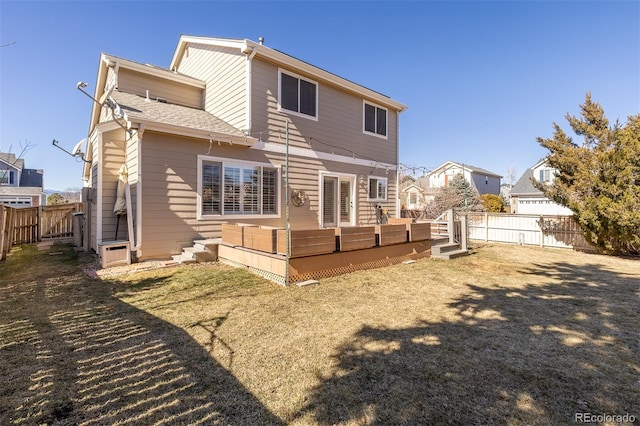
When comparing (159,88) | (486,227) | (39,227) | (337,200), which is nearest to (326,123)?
(337,200)

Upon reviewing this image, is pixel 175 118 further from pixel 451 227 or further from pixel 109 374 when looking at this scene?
pixel 451 227

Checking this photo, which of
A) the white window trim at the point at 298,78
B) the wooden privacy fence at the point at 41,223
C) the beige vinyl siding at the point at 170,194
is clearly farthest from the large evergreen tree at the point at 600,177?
the wooden privacy fence at the point at 41,223

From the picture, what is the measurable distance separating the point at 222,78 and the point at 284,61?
2.16m

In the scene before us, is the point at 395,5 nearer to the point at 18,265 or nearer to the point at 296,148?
the point at 296,148

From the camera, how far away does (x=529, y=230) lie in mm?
12273

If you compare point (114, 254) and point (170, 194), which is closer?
point (114, 254)

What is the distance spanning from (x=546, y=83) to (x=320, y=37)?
1132cm

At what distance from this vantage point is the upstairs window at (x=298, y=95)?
366 inches

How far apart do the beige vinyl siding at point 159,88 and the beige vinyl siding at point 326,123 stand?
10.4 ft

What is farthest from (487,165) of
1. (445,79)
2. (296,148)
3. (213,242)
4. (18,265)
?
(18,265)

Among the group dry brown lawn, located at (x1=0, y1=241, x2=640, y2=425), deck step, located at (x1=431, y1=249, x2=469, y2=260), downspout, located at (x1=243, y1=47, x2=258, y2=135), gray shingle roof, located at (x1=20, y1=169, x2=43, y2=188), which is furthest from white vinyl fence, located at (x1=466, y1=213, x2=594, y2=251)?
gray shingle roof, located at (x1=20, y1=169, x2=43, y2=188)

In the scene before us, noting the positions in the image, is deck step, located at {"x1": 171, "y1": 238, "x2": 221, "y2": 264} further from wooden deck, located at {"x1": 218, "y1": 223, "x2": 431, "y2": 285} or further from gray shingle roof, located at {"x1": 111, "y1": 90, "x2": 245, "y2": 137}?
gray shingle roof, located at {"x1": 111, "y1": 90, "x2": 245, "y2": 137}

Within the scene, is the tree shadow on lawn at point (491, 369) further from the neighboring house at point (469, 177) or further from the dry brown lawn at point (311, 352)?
the neighboring house at point (469, 177)

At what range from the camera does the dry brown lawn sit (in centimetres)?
217
